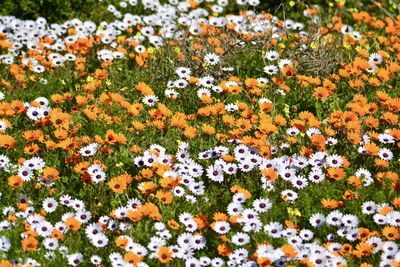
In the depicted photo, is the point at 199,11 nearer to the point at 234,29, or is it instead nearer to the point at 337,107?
the point at 234,29

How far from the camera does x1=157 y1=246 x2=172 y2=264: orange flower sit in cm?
549

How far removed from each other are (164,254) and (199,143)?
160cm

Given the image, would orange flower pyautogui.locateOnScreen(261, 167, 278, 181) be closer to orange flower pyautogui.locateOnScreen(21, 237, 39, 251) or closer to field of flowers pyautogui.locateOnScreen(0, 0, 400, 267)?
field of flowers pyautogui.locateOnScreen(0, 0, 400, 267)

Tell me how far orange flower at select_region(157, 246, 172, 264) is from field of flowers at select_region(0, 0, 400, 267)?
0.02 meters

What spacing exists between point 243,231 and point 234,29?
11.6 ft

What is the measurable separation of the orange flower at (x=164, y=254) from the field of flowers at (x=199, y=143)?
16 mm

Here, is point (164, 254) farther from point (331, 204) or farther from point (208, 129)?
point (208, 129)

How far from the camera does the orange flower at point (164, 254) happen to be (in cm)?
549

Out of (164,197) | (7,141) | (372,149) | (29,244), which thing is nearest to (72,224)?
(29,244)

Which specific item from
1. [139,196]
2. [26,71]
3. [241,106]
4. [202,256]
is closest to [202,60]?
[241,106]

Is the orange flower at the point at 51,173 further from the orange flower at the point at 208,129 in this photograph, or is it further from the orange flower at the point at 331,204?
the orange flower at the point at 331,204

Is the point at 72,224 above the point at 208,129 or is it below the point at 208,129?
below

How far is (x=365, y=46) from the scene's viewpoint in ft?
28.2

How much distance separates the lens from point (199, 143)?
692 centimetres
